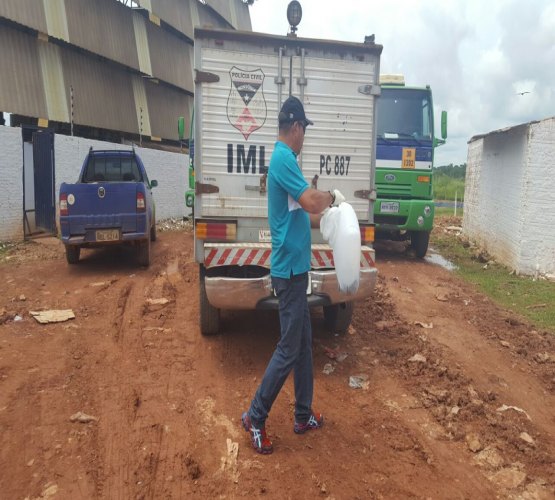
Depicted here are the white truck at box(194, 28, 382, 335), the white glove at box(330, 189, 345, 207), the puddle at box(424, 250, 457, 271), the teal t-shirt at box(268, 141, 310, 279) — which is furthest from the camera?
the puddle at box(424, 250, 457, 271)

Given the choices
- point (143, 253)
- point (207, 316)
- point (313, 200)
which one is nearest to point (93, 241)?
point (143, 253)

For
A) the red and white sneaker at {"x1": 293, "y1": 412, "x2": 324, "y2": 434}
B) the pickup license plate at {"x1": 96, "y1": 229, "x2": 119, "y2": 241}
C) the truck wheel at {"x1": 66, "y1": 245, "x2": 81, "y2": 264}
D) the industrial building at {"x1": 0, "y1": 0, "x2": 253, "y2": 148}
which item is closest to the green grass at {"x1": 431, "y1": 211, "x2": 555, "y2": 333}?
the red and white sneaker at {"x1": 293, "y1": 412, "x2": 324, "y2": 434}

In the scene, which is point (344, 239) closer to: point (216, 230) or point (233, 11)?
point (216, 230)

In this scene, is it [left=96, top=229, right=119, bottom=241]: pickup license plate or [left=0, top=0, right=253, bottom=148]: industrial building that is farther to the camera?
[left=0, top=0, right=253, bottom=148]: industrial building

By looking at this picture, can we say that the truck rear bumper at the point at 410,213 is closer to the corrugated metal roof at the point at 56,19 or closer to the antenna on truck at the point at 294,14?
the antenna on truck at the point at 294,14

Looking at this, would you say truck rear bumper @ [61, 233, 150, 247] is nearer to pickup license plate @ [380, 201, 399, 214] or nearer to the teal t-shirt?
pickup license plate @ [380, 201, 399, 214]

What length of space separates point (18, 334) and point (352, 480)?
13.5 feet

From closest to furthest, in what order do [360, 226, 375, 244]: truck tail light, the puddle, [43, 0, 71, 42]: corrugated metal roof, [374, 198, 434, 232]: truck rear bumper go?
[360, 226, 375, 244]: truck tail light, [374, 198, 434, 232]: truck rear bumper, the puddle, [43, 0, 71, 42]: corrugated metal roof

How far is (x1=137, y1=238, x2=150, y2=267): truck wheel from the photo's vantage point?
8.73 meters

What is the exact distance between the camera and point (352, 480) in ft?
9.93

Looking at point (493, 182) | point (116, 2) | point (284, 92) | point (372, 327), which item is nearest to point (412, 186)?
point (493, 182)

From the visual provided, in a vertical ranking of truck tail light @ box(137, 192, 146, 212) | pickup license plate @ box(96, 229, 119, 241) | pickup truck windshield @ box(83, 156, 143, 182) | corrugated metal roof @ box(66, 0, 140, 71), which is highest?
corrugated metal roof @ box(66, 0, 140, 71)

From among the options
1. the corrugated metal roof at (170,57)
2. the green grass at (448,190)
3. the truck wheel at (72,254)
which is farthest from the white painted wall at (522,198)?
the green grass at (448,190)

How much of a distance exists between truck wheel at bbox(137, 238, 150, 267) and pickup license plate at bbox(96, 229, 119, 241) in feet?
1.95
